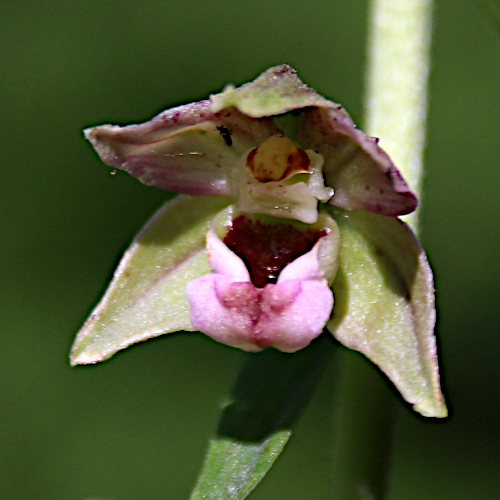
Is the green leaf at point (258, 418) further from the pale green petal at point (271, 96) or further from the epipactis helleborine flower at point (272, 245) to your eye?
the pale green petal at point (271, 96)

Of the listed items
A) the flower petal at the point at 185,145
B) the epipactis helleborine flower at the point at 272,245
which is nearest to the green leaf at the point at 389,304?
the epipactis helleborine flower at the point at 272,245

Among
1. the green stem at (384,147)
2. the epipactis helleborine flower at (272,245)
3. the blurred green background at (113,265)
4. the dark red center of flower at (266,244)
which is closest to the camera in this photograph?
the epipactis helleborine flower at (272,245)

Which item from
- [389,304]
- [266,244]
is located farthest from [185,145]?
[389,304]

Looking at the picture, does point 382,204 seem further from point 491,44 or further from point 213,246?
point 491,44

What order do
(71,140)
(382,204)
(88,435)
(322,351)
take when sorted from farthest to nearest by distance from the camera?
(71,140) < (88,435) < (322,351) < (382,204)

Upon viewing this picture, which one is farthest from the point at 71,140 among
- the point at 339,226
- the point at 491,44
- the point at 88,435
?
the point at 339,226

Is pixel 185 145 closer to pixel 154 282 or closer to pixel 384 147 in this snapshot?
pixel 154 282

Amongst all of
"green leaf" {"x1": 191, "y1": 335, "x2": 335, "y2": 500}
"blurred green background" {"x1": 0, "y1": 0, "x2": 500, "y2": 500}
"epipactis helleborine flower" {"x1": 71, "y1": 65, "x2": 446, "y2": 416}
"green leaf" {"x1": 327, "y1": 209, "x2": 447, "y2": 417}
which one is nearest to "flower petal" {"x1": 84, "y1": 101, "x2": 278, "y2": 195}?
"epipactis helleborine flower" {"x1": 71, "y1": 65, "x2": 446, "y2": 416}
